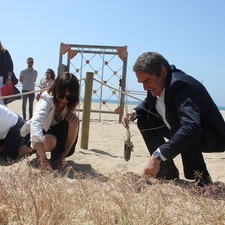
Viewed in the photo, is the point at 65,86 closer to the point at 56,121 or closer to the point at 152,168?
the point at 56,121

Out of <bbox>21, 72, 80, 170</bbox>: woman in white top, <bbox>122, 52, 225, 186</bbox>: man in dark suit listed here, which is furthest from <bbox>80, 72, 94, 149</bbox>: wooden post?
<bbox>122, 52, 225, 186</bbox>: man in dark suit

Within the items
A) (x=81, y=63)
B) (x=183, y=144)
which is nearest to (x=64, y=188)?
(x=183, y=144)

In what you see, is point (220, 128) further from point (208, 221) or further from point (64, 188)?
point (64, 188)

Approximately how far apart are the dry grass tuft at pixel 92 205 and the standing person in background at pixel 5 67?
366 centimetres

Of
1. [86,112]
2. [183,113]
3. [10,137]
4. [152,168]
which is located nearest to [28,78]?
[86,112]

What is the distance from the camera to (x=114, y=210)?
1.81 metres

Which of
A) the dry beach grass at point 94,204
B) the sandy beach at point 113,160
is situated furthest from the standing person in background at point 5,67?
the dry beach grass at point 94,204

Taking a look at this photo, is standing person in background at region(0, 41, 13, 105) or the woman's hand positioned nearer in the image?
the woman's hand

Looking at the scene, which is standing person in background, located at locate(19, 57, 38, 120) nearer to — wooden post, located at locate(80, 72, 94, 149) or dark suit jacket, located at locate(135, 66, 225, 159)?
wooden post, located at locate(80, 72, 94, 149)

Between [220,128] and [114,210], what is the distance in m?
1.27

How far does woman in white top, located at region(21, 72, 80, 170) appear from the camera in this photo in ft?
10.3

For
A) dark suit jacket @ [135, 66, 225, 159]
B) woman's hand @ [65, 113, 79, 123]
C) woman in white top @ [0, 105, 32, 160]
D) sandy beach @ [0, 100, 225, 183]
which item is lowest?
sandy beach @ [0, 100, 225, 183]

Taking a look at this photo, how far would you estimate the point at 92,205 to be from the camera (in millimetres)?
1779

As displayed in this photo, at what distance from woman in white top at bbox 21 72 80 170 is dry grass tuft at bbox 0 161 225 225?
1.08 metres
